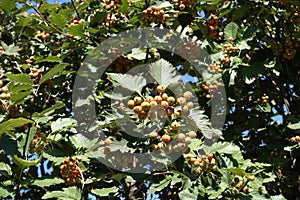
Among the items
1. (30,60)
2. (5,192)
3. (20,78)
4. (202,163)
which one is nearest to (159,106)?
(202,163)

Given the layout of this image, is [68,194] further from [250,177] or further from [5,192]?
[250,177]

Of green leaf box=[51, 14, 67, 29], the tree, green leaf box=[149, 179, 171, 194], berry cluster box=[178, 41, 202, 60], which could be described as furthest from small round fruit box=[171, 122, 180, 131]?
green leaf box=[51, 14, 67, 29]

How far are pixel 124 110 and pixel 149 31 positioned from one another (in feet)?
2.00

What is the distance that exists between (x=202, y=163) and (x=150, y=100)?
349 mm

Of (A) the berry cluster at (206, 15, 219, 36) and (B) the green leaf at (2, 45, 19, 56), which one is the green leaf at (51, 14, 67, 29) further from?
(A) the berry cluster at (206, 15, 219, 36)

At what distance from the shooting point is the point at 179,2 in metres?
2.65

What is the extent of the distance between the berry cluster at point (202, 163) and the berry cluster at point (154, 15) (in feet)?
2.56

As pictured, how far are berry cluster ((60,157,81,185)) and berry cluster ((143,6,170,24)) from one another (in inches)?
32.0

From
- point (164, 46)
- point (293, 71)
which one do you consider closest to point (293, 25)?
point (293, 71)

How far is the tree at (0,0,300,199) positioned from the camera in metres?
2.11

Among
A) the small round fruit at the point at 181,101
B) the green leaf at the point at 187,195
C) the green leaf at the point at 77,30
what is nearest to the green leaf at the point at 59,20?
the green leaf at the point at 77,30

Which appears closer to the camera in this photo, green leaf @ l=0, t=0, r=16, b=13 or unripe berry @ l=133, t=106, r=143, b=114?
unripe berry @ l=133, t=106, r=143, b=114

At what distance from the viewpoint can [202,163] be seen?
208 centimetres

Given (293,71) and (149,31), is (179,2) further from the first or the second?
(293,71)
